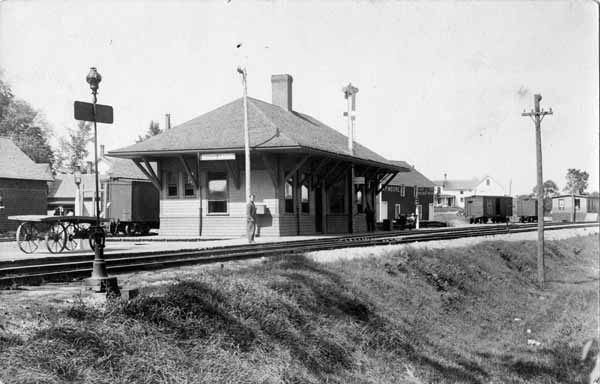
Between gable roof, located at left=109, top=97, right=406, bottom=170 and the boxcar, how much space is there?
2.71 m

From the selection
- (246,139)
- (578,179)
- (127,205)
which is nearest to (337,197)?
(246,139)

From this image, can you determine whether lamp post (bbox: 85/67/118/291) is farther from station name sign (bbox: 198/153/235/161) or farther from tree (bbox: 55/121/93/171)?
tree (bbox: 55/121/93/171)

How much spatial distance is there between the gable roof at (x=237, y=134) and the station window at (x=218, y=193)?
1.43 meters

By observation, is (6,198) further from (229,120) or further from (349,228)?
Result: (349,228)

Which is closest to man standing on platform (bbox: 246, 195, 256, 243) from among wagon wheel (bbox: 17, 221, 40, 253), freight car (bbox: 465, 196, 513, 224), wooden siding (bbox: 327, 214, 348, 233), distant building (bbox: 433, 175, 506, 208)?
wagon wheel (bbox: 17, 221, 40, 253)

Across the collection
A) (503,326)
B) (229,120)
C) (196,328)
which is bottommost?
(503,326)

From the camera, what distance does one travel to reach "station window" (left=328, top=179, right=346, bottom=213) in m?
26.7

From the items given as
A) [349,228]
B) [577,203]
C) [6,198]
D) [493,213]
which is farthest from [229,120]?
[577,203]

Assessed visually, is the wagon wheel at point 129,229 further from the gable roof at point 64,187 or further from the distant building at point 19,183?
the gable roof at point 64,187

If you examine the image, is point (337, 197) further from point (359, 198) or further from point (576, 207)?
point (576, 207)

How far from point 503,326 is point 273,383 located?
10058 mm

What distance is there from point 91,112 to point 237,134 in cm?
1744

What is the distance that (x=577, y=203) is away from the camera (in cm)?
7025

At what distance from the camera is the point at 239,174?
2300cm
